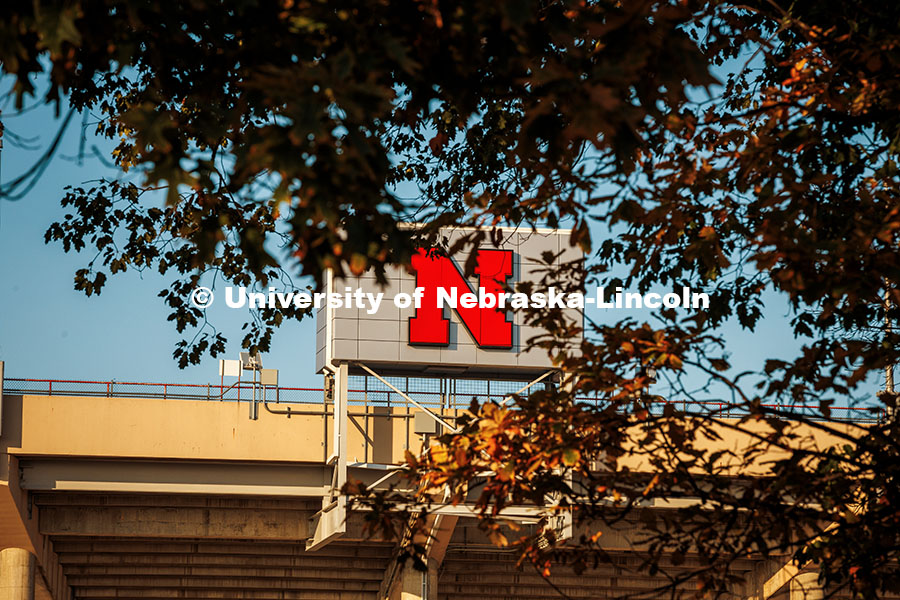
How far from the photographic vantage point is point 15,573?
→ 32969 millimetres

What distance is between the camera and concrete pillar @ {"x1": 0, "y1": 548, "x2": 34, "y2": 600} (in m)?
33.0

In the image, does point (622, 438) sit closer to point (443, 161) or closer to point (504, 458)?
point (504, 458)

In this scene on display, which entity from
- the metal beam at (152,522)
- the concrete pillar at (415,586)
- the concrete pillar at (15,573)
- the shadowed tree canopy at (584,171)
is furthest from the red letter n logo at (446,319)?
the shadowed tree canopy at (584,171)

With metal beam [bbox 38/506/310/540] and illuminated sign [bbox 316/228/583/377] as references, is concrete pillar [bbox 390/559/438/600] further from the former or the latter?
illuminated sign [bbox 316/228/583/377]

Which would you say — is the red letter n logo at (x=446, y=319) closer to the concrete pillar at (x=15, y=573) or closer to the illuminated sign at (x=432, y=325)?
the illuminated sign at (x=432, y=325)

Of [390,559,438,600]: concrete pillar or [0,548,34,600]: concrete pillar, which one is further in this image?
[390,559,438,600]: concrete pillar

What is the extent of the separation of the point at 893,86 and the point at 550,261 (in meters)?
2.43

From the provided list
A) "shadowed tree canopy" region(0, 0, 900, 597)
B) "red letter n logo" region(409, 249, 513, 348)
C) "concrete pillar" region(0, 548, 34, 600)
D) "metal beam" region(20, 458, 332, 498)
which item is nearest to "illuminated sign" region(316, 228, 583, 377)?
"red letter n logo" region(409, 249, 513, 348)

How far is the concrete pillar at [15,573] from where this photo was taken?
33000 millimetres

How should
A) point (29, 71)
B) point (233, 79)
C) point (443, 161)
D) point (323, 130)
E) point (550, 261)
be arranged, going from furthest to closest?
point (443, 161) → point (233, 79) → point (550, 261) → point (29, 71) → point (323, 130)

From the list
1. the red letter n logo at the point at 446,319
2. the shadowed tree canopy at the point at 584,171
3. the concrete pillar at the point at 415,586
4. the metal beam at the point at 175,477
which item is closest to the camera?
the shadowed tree canopy at the point at 584,171

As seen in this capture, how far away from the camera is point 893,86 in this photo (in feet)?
23.3

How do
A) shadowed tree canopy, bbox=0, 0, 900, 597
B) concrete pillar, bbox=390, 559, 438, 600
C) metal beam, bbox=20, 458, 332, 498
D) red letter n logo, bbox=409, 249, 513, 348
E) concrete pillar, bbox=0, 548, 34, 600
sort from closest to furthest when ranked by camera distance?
shadowed tree canopy, bbox=0, 0, 900, 597 → red letter n logo, bbox=409, 249, 513, 348 → metal beam, bbox=20, 458, 332, 498 → concrete pillar, bbox=0, 548, 34, 600 → concrete pillar, bbox=390, 559, 438, 600

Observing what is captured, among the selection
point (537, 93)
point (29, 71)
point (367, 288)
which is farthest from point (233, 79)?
point (367, 288)
